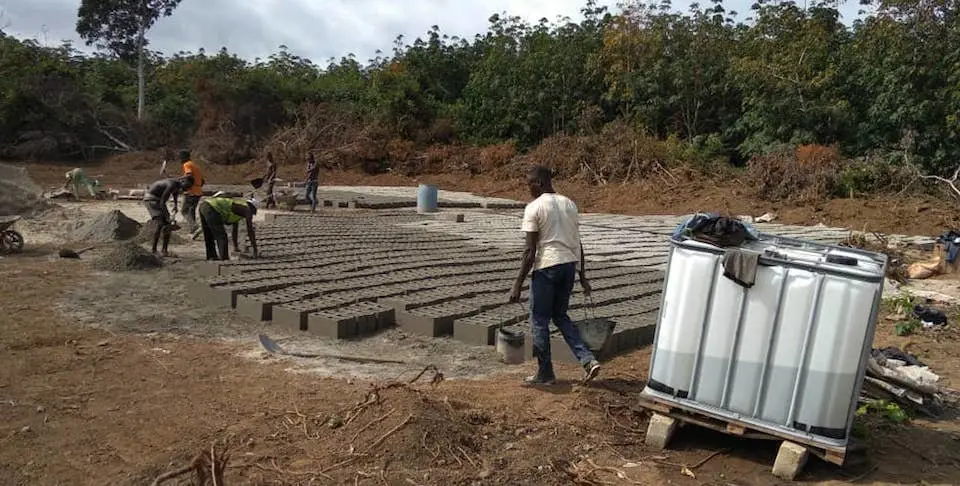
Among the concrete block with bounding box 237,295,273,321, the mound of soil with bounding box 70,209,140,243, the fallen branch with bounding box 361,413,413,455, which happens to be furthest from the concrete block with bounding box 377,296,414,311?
the mound of soil with bounding box 70,209,140,243

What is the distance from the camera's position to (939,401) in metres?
4.83

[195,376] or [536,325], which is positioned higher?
[536,325]

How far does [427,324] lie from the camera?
6395 millimetres

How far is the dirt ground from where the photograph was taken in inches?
659

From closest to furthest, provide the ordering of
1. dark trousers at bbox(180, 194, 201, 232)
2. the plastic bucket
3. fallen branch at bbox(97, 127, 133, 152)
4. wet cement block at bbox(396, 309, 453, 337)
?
1. the plastic bucket
2. wet cement block at bbox(396, 309, 453, 337)
3. dark trousers at bbox(180, 194, 201, 232)
4. fallen branch at bbox(97, 127, 133, 152)

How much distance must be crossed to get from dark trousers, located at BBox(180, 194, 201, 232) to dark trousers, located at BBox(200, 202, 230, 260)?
5.77 ft

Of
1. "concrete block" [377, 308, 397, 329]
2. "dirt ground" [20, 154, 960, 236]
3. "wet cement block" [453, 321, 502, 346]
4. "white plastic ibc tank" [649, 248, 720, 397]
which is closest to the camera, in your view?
"white plastic ibc tank" [649, 248, 720, 397]

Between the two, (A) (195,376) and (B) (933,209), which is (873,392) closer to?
(A) (195,376)

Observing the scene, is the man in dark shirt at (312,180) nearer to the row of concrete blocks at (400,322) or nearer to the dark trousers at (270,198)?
the dark trousers at (270,198)

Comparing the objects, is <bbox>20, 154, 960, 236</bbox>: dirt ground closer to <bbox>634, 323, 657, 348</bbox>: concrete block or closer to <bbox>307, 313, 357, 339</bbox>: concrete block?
<bbox>634, 323, 657, 348</bbox>: concrete block

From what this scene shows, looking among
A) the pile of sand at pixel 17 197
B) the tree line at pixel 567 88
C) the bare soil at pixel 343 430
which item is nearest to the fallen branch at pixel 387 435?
the bare soil at pixel 343 430

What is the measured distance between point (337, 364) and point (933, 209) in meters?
16.0

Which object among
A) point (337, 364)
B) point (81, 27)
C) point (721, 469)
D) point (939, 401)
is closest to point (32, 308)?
point (337, 364)

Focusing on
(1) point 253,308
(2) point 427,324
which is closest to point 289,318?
(1) point 253,308
